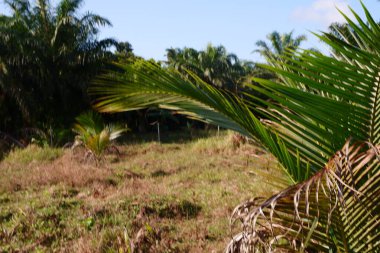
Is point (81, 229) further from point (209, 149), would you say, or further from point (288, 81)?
point (209, 149)

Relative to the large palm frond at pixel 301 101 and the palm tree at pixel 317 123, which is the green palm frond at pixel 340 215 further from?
the large palm frond at pixel 301 101

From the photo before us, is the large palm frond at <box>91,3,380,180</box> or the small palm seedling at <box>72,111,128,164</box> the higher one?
the large palm frond at <box>91,3,380,180</box>

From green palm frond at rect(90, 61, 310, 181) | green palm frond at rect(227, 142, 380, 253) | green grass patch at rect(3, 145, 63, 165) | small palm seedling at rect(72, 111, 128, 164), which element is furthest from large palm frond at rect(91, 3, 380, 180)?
green grass patch at rect(3, 145, 63, 165)

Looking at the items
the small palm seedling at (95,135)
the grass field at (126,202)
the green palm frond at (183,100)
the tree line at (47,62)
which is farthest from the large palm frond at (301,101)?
the tree line at (47,62)

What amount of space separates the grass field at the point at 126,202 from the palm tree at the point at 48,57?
20.4 feet

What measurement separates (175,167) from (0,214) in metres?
5.36

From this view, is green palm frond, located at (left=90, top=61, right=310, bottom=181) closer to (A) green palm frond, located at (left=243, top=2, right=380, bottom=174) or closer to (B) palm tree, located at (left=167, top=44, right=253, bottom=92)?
(A) green palm frond, located at (left=243, top=2, right=380, bottom=174)

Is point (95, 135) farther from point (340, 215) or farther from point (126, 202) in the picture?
point (340, 215)

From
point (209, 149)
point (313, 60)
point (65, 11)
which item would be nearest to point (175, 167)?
point (209, 149)

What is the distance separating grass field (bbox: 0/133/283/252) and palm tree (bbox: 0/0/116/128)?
623 cm

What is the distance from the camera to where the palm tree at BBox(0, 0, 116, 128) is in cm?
1806

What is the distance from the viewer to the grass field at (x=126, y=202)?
5125 millimetres

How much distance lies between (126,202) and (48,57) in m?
14.1

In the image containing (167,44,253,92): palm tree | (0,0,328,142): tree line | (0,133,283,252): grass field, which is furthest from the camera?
(167,44,253,92): palm tree
